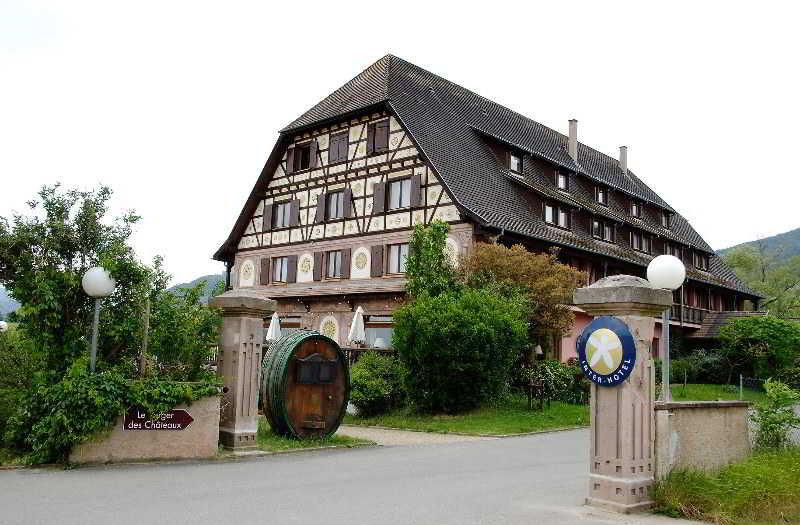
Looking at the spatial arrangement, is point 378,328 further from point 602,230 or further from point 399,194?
point 602,230

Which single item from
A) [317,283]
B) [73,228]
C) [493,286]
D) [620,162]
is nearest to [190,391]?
[73,228]

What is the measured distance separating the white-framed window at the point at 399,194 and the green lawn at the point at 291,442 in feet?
47.7

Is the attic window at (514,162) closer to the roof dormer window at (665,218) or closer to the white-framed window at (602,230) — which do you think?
the white-framed window at (602,230)

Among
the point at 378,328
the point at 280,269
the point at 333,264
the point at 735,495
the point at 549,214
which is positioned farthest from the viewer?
the point at 280,269

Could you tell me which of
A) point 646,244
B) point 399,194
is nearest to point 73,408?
point 399,194

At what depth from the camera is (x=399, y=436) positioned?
15695mm

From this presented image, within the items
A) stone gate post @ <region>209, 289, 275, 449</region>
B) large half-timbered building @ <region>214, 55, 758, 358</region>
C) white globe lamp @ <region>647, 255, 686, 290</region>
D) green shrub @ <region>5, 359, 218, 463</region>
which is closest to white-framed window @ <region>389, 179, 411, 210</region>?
large half-timbered building @ <region>214, 55, 758, 358</region>

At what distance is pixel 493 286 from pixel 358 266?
8.30 metres

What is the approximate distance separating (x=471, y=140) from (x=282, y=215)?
8535 mm

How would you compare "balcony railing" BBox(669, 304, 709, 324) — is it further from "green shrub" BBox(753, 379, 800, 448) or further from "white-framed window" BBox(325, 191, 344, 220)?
"green shrub" BBox(753, 379, 800, 448)

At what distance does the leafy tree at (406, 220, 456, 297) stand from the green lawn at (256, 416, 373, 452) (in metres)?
8.70

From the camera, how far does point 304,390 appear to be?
524 inches

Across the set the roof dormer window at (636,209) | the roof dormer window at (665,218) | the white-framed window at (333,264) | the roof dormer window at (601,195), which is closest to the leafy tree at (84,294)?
the white-framed window at (333,264)

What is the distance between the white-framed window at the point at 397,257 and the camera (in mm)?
27266
